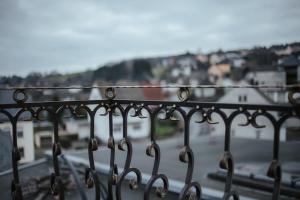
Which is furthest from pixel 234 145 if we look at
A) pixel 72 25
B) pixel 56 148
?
pixel 56 148

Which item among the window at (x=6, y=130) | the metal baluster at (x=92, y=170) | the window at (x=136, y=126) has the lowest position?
the window at (x=136, y=126)

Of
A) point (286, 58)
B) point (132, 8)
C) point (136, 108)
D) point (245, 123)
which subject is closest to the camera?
point (245, 123)

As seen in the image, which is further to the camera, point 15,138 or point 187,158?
point 15,138

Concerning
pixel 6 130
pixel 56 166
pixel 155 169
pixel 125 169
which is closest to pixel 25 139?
pixel 6 130

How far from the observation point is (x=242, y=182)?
19.7 ft

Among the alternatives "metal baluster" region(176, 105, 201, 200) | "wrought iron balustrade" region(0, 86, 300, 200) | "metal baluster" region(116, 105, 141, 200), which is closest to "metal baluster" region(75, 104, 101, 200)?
"wrought iron balustrade" region(0, 86, 300, 200)

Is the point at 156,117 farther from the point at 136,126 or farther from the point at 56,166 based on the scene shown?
the point at 136,126

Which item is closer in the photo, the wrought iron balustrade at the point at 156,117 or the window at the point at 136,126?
the wrought iron balustrade at the point at 156,117

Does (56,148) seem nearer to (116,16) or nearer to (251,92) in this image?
(116,16)

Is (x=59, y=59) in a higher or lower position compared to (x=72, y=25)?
lower

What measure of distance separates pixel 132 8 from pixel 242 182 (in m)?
4.48

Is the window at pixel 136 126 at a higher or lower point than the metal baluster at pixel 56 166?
lower

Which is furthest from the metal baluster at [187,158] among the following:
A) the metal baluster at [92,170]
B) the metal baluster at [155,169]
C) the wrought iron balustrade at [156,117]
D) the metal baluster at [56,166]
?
the metal baluster at [56,166]

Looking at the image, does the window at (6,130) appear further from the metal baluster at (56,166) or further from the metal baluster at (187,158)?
the metal baluster at (187,158)
